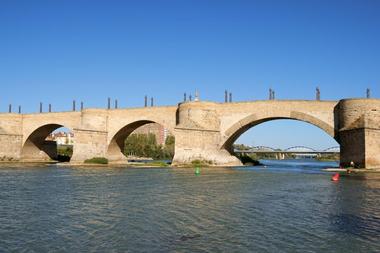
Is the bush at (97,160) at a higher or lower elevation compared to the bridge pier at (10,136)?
lower

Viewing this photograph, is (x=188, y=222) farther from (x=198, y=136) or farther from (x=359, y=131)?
(x=198, y=136)

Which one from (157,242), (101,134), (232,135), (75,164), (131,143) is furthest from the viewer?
(131,143)

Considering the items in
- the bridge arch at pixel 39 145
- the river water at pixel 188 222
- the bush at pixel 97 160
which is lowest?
the river water at pixel 188 222

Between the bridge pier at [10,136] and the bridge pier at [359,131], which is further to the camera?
the bridge pier at [10,136]

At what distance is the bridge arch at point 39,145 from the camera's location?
71250 millimetres

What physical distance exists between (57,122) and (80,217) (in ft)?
189

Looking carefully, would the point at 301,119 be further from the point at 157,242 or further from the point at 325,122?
the point at 157,242

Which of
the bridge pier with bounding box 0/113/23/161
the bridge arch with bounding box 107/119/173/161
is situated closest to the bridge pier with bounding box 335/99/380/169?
the bridge arch with bounding box 107/119/173/161

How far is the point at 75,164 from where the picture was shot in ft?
185

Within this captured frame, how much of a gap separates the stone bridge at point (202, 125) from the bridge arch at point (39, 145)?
0.19 meters

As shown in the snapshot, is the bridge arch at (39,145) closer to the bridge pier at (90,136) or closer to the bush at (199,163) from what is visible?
the bridge pier at (90,136)

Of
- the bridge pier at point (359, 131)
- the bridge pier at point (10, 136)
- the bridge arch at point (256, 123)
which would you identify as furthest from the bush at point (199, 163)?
the bridge pier at point (10, 136)

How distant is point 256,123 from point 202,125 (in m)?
7.01

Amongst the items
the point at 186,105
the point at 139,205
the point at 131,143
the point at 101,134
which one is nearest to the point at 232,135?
the point at 186,105
